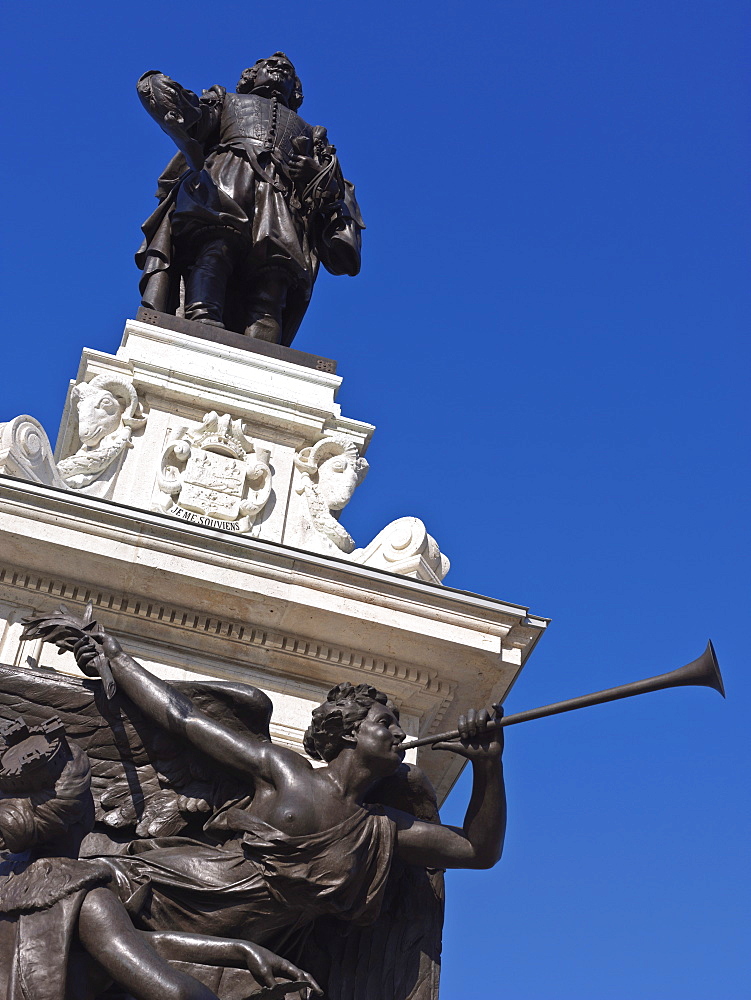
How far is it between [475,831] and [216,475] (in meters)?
3.17

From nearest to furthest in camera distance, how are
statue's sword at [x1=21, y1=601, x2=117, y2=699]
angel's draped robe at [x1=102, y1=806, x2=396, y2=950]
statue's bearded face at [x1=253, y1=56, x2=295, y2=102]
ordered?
angel's draped robe at [x1=102, y1=806, x2=396, y2=950] < statue's sword at [x1=21, y1=601, x2=117, y2=699] < statue's bearded face at [x1=253, y1=56, x2=295, y2=102]

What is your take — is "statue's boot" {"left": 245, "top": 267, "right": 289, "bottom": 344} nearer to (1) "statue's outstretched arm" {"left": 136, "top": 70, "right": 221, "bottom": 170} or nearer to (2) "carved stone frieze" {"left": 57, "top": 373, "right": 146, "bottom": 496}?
(1) "statue's outstretched arm" {"left": 136, "top": 70, "right": 221, "bottom": 170}

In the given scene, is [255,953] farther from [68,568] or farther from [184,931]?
[68,568]

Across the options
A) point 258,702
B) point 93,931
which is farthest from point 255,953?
point 258,702

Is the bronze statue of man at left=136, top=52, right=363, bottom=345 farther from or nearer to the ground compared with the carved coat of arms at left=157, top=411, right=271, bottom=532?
farther from the ground

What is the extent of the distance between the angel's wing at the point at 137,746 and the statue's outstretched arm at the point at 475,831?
76 centimetres

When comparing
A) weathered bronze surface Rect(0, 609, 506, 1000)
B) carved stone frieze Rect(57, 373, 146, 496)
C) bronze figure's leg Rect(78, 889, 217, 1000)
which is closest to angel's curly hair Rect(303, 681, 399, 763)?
weathered bronze surface Rect(0, 609, 506, 1000)

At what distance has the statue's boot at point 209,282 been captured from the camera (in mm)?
9848

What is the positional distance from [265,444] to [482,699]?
2.30 metres

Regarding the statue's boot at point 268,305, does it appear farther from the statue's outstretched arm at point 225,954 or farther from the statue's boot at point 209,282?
the statue's outstretched arm at point 225,954

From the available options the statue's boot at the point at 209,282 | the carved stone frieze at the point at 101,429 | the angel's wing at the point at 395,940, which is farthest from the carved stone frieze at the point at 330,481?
the angel's wing at the point at 395,940

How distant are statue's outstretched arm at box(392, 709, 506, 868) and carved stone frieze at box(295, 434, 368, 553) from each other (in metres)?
2.65

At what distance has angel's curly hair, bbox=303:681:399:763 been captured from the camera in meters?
5.84

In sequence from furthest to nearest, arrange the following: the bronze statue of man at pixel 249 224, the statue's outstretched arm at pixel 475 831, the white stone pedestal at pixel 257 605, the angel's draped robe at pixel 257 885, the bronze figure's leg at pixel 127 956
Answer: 1. the bronze statue of man at pixel 249 224
2. the white stone pedestal at pixel 257 605
3. the statue's outstretched arm at pixel 475 831
4. the angel's draped robe at pixel 257 885
5. the bronze figure's leg at pixel 127 956
